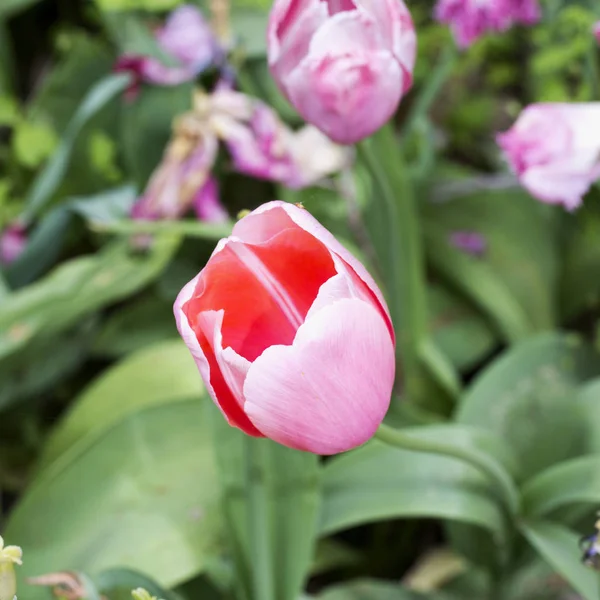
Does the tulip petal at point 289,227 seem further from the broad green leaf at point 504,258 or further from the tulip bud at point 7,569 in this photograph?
the broad green leaf at point 504,258

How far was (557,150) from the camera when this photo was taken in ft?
1.36

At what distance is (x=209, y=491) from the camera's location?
496mm

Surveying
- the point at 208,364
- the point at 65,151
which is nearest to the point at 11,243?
the point at 65,151

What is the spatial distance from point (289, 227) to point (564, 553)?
10.4 inches

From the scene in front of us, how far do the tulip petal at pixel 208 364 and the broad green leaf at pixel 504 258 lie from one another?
45 cm

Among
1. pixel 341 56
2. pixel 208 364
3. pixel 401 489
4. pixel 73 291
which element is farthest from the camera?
pixel 73 291

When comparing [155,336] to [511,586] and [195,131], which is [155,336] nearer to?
[195,131]

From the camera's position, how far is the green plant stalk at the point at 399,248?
0.51 m

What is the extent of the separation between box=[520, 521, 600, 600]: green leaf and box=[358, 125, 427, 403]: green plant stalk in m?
0.18

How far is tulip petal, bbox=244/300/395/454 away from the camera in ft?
0.75

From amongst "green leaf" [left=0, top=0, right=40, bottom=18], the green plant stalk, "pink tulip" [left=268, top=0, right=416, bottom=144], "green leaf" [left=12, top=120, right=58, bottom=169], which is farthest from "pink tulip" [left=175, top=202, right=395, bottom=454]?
"green leaf" [left=0, top=0, right=40, bottom=18]

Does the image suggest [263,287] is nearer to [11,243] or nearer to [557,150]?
[557,150]

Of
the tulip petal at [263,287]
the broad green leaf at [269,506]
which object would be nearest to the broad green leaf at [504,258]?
the broad green leaf at [269,506]

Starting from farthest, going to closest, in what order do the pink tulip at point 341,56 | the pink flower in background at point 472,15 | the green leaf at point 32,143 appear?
the green leaf at point 32,143 → the pink flower in background at point 472,15 → the pink tulip at point 341,56
